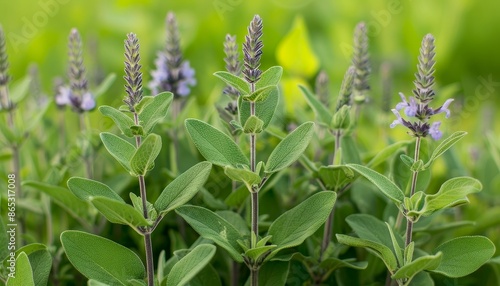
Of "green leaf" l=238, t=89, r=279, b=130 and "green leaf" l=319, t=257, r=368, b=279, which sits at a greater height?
"green leaf" l=238, t=89, r=279, b=130

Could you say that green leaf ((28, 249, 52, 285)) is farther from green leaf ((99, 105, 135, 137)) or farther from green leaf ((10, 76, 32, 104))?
green leaf ((10, 76, 32, 104))

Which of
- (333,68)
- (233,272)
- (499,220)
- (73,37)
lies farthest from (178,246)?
(333,68)

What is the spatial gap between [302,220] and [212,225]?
121 mm

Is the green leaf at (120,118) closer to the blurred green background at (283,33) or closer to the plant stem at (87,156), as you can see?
the plant stem at (87,156)

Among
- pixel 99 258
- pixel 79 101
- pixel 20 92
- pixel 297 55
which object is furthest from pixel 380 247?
pixel 297 55

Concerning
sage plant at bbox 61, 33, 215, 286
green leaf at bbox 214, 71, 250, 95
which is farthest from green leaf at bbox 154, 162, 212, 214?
green leaf at bbox 214, 71, 250, 95

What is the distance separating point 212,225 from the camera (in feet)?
2.82

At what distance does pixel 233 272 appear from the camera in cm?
102

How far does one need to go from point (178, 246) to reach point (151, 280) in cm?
23

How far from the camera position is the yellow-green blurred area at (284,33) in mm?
2277

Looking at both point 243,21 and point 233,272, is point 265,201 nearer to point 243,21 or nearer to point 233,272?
point 233,272

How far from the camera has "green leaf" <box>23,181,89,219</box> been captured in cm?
100

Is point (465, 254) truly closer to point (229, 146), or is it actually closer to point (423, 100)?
point (423, 100)

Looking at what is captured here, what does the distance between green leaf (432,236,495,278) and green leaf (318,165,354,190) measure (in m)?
0.16
